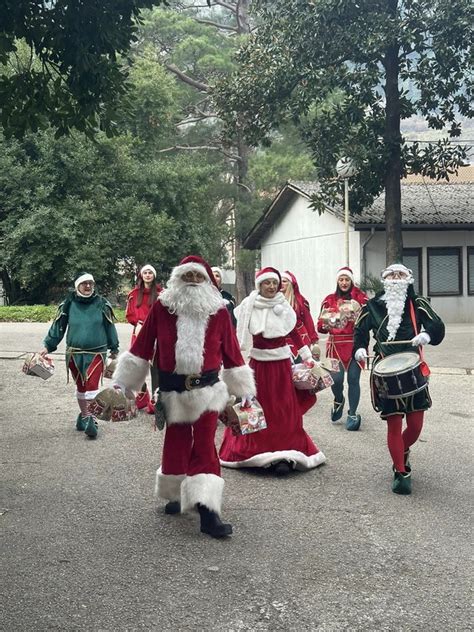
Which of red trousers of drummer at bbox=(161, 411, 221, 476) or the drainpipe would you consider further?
the drainpipe

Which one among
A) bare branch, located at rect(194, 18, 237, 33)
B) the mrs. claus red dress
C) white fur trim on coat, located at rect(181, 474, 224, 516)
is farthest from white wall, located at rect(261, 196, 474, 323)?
white fur trim on coat, located at rect(181, 474, 224, 516)

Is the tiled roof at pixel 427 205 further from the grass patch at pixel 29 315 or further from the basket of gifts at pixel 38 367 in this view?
the basket of gifts at pixel 38 367

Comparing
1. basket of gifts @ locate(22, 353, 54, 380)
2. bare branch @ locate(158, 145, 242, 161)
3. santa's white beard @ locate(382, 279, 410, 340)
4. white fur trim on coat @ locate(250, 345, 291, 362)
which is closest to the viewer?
santa's white beard @ locate(382, 279, 410, 340)

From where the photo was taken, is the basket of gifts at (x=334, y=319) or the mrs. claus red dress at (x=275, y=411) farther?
the basket of gifts at (x=334, y=319)

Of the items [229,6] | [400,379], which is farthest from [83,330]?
[229,6]

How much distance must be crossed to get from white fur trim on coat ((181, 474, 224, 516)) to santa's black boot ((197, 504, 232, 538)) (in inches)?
1.4

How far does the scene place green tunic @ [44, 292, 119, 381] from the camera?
9.16m

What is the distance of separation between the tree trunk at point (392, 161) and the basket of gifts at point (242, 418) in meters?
16.7

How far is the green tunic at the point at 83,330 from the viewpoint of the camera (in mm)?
9156

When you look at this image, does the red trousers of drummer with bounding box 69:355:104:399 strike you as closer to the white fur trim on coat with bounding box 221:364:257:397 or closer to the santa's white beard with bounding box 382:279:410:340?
the white fur trim on coat with bounding box 221:364:257:397

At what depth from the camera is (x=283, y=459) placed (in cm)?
725

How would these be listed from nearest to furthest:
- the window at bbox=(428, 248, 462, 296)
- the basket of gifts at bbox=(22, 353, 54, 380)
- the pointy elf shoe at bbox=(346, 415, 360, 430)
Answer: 1. the basket of gifts at bbox=(22, 353, 54, 380)
2. the pointy elf shoe at bbox=(346, 415, 360, 430)
3. the window at bbox=(428, 248, 462, 296)

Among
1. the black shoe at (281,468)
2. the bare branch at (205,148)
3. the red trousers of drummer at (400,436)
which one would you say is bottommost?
the black shoe at (281,468)

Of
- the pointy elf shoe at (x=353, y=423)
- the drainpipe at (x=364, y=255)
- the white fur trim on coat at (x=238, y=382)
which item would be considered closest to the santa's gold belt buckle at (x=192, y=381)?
the white fur trim on coat at (x=238, y=382)
